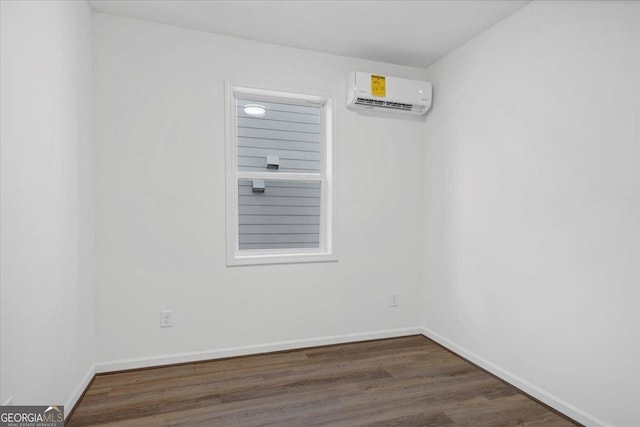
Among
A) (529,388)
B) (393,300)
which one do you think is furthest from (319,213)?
(529,388)

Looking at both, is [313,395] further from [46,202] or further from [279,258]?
[46,202]

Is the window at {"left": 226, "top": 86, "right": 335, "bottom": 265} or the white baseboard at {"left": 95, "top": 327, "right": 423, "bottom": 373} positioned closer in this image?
the white baseboard at {"left": 95, "top": 327, "right": 423, "bottom": 373}

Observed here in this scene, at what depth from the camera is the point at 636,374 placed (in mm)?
1744

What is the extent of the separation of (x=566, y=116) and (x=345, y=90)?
172 centimetres

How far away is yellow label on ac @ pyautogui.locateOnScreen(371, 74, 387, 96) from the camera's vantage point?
308 cm

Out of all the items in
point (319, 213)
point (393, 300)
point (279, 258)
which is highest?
point (319, 213)

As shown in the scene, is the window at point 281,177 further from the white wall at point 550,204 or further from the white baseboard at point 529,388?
the white baseboard at point 529,388

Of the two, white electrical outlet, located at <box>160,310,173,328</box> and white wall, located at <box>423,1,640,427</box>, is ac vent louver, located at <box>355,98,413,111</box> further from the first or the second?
white electrical outlet, located at <box>160,310,173,328</box>

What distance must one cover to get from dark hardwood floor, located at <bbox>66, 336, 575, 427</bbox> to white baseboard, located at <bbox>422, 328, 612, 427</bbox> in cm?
5

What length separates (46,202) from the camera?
1774 mm

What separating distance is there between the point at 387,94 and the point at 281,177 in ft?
3.90

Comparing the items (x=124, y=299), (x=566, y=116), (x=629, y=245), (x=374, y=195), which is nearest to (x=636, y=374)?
(x=629, y=245)

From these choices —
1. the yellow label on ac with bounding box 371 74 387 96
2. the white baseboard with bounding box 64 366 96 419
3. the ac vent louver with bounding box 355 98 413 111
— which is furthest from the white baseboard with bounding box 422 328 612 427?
the white baseboard with bounding box 64 366 96 419

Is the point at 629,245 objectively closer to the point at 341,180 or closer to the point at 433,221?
the point at 433,221
